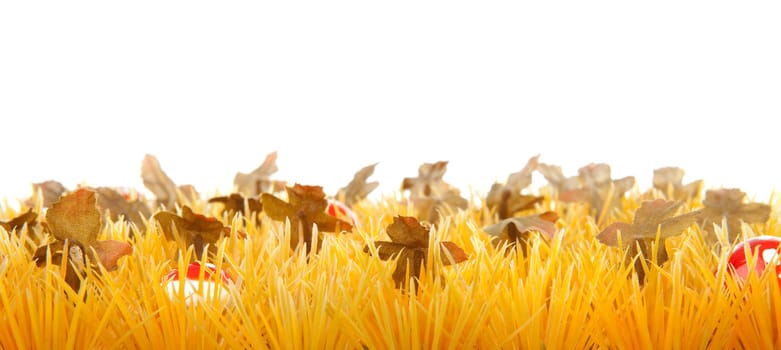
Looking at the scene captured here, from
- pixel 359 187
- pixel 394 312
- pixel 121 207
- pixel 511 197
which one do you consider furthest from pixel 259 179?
pixel 394 312

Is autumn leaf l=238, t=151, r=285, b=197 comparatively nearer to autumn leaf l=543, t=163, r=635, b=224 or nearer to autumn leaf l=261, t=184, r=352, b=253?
autumn leaf l=543, t=163, r=635, b=224

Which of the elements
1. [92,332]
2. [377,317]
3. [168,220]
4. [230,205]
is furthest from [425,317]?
[230,205]

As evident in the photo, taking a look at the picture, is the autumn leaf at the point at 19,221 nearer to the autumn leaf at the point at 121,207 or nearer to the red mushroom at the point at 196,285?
the autumn leaf at the point at 121,207

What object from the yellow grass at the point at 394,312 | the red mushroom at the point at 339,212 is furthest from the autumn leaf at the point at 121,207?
the yellow grass at the point at 394,312

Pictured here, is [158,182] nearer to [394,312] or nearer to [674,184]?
[394,312]

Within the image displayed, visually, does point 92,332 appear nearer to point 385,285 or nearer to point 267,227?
point 385,285

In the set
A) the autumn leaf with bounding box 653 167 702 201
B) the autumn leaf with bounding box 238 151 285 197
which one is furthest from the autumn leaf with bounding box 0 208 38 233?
the autumn leaf with bounding box 653 167 702 201

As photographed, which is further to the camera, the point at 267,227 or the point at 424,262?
the point at 267,227
